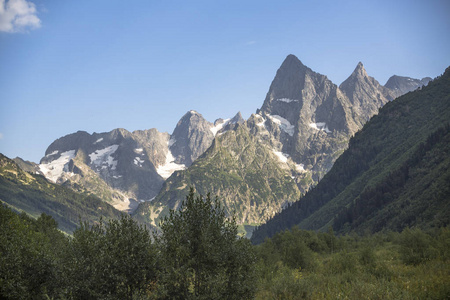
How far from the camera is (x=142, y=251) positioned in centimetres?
2455

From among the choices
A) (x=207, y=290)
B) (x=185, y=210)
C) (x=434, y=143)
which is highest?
(x=434, y=143)

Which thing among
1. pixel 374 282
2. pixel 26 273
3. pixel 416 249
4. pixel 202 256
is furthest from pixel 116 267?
pixel 416 249

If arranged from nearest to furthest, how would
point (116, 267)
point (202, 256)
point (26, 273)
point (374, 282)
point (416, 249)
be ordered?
point (202, 256), point (116, 267), point (374, 282), point (26, 273), point (416, 249)

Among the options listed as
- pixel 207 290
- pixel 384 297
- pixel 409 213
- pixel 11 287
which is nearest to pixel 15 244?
pixel 11 287

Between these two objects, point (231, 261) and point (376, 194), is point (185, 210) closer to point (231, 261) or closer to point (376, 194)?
point (231, 261)

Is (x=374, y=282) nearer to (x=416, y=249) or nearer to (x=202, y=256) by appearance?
(x=202, y=256)

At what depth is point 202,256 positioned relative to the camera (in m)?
22.5

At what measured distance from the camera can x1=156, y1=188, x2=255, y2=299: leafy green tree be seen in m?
21.1

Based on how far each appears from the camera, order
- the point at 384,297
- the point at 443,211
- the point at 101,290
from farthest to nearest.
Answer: the point at 443,211
the point at 101,290
the point at 384,297

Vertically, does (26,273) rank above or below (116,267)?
above

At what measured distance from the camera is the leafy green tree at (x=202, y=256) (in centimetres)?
2114

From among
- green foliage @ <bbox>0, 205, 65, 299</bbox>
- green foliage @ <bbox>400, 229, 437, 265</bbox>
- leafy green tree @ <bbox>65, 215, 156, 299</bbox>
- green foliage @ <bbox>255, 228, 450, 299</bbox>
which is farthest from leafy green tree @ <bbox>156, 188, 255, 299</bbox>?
green foliage @ <bbox>400, 229, 437, 265</bbox>

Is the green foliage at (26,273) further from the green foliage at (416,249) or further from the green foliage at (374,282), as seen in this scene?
the green foliage at (416,249)

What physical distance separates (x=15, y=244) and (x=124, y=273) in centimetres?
1948
